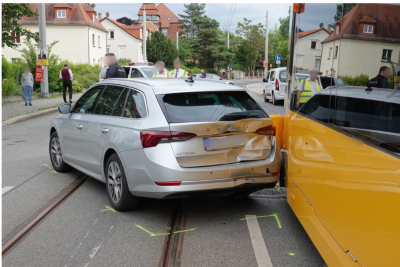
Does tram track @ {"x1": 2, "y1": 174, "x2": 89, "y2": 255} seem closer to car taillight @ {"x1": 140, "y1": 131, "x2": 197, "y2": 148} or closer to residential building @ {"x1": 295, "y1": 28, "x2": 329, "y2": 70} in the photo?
car taillight @ {"x1": 140, "y1": 131, "x2": 197, "y2": 148}

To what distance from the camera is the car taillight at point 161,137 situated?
14.5 ft

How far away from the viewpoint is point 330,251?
10.0ft

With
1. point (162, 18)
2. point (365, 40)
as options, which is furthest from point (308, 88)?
point (162, 18)

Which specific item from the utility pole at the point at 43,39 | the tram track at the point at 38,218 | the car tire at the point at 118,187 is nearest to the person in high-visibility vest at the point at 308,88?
the car tire at the point at 118,187

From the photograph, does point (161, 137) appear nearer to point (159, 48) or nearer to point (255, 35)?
point (159, 48)

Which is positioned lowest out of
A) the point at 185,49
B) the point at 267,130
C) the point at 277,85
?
the point at 277,85

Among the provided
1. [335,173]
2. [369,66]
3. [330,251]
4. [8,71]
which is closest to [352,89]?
[369,66]

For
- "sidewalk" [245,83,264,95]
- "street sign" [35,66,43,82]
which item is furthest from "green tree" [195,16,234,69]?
"street sign" [35,66,43,82]

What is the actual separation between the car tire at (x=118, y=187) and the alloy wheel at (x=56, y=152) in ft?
7.08

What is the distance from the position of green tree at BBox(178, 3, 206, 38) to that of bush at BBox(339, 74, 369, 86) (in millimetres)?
86961

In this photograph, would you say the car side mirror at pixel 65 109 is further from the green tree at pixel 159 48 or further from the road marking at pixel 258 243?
the green tree at pixel 159 48

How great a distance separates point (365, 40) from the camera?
2.71m

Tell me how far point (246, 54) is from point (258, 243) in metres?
93.8

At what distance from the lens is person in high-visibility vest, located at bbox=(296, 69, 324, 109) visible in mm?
3678
